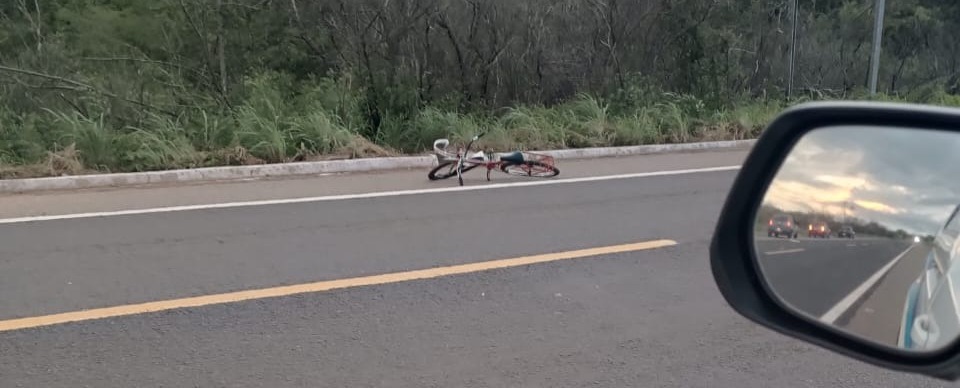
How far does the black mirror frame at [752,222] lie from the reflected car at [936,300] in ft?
0.44

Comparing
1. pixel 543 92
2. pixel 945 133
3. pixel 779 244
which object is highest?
pixel 945 133

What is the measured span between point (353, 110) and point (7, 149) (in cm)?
512

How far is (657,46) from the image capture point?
17.7 metres

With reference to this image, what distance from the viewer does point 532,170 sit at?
10.6 meters

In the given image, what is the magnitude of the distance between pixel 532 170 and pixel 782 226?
27.8ft

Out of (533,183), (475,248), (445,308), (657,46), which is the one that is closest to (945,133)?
(445,308)

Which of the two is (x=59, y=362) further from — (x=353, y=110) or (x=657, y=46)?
(x=657, y=46)

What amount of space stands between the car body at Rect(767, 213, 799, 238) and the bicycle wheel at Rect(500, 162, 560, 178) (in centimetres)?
825

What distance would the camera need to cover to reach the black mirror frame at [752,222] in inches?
79.9

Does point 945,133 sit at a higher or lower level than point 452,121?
higher

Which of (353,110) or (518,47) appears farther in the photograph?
(518,47)

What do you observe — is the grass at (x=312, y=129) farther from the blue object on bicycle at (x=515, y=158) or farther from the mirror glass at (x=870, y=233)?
the mirror glass at (x=870, y=233)

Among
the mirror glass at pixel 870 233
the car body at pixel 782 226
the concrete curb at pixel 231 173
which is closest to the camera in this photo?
the mirror glass at pixel 870 233

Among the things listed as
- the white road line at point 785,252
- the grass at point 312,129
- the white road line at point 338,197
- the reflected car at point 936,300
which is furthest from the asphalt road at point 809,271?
the grass at point 312,129
